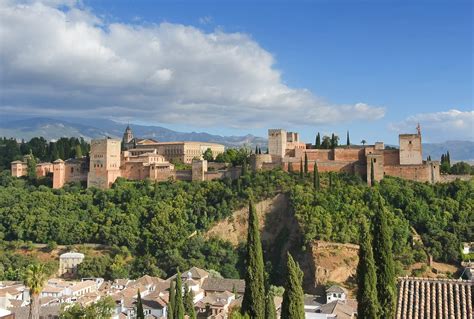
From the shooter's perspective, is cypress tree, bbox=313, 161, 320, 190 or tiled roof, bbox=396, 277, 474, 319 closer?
tiled roof, bbox=396, 277, 474, 319

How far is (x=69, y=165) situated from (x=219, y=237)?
73.8 feet

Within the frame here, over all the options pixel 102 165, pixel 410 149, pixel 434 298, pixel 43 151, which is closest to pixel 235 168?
pixel 102 165

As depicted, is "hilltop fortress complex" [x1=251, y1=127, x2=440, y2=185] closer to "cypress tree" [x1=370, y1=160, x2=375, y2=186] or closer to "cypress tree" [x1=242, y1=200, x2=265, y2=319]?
"cypress tree" [x1=370, y1=160, x2=375, y2=186]

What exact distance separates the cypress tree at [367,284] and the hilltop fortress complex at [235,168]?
4029cm

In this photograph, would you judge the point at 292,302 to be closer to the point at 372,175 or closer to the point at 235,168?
the point at 372,175

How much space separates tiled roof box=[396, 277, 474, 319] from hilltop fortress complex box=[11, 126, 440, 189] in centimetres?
4387

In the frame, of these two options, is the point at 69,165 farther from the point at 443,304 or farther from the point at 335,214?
the point at 443,304

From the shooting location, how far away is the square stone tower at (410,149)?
56812 mm

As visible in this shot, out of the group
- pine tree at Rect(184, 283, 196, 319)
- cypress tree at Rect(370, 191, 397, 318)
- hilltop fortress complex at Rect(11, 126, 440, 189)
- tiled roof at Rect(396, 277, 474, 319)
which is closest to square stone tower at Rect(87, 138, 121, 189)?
hilltop fortress complex at Rect(11, 126, 440, 189)


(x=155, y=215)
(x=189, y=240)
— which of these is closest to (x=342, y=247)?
(x=189, y=240)

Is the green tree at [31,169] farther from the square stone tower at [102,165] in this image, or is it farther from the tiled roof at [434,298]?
the tiled roof at [434,298]

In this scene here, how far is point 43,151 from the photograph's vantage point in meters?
77.4

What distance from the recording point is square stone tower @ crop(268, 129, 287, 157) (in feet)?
209

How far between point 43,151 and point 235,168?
104 ft
